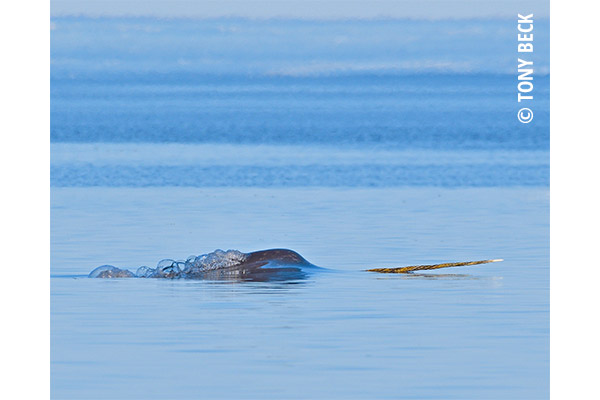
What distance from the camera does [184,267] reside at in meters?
17.9

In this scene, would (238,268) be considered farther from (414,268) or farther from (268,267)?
(414,268)

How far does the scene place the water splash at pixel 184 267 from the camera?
17.4m

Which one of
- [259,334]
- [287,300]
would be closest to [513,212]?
[287,300]

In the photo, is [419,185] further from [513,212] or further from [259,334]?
[259,334]

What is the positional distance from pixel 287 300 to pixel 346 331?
1800 millimetres

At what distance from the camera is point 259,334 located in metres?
13.9

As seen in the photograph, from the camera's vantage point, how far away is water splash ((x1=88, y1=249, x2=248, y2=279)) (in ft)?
57.1

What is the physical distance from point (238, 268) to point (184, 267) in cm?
69
